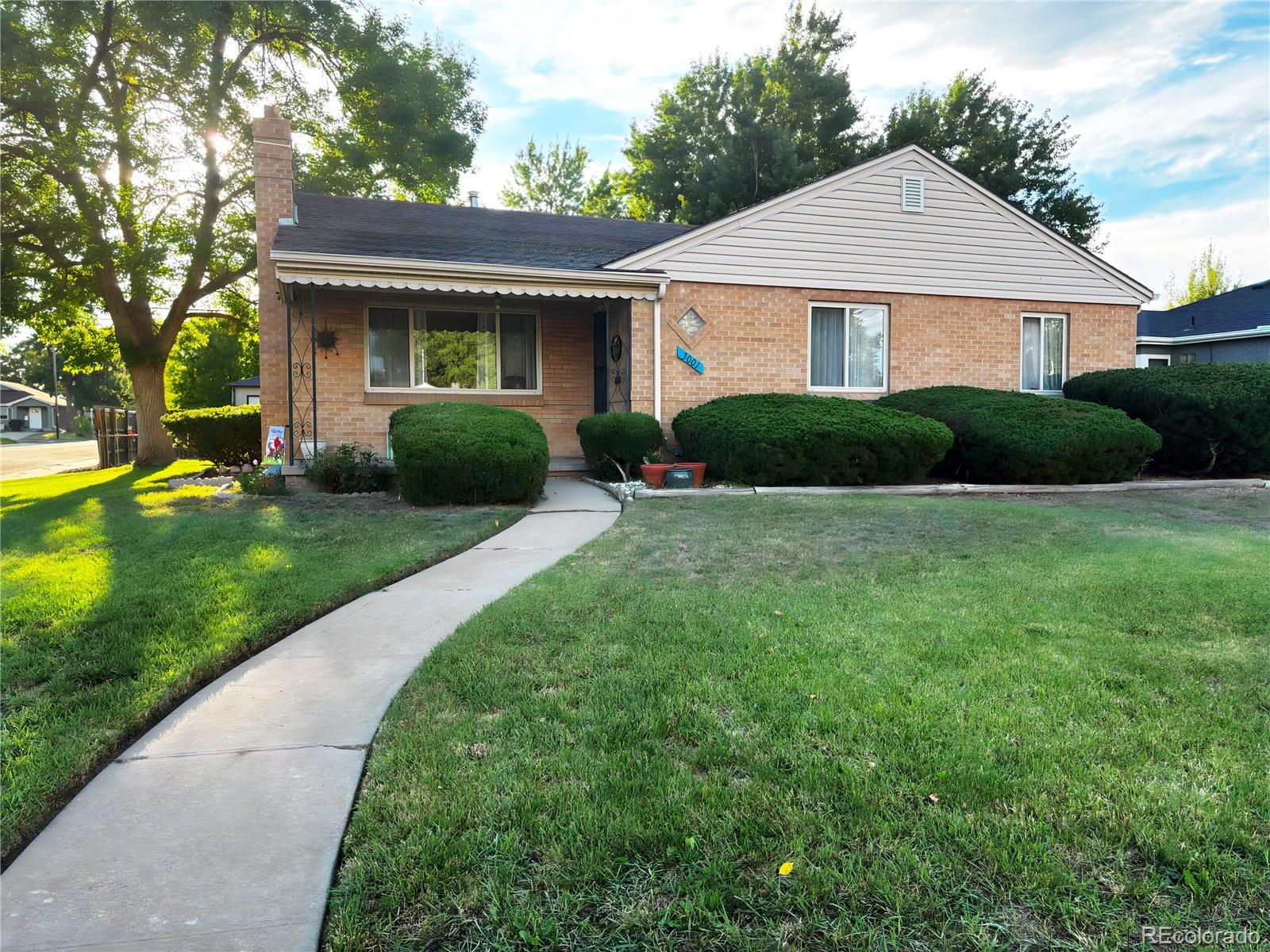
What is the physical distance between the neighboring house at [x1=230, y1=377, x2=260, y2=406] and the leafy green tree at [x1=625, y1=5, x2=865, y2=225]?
2186 cm

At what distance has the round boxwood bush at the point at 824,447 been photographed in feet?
33.7

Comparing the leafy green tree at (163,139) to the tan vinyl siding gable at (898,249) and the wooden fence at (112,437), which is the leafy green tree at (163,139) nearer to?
the wooden fence at (112,437)

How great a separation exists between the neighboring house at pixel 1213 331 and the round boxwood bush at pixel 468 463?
2111cm

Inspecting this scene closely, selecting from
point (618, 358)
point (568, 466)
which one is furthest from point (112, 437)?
point (618, 358)

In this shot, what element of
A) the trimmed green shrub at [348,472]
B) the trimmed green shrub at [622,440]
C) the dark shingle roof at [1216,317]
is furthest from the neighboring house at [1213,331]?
the trimmed green shrub at [348,472]

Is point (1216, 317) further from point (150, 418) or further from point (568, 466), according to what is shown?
point (150, 418)

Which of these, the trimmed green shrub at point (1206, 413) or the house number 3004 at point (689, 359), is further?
the house number 3004 at point (689, 359)

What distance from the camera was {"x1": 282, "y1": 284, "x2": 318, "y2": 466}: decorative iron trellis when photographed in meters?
11.8

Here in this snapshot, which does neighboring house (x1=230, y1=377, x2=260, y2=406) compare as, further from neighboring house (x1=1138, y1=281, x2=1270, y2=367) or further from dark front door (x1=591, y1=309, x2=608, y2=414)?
neighboring house (x1=1138, y1=281, x2=1270, y2=367)

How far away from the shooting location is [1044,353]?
15.0 metres

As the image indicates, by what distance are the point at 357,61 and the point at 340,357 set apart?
12.7 m

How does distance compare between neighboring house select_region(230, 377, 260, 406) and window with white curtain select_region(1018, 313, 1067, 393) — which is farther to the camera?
neighboring house select_region(230, 377, 260, 406)

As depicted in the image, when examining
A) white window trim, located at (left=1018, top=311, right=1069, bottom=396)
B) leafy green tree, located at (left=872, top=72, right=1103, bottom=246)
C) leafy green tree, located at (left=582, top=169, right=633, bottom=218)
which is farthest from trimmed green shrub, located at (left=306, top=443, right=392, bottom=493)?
leafy green tree, located at (left=582, top=169, right=633, bottom=218)

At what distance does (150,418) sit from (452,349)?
11113 mm
